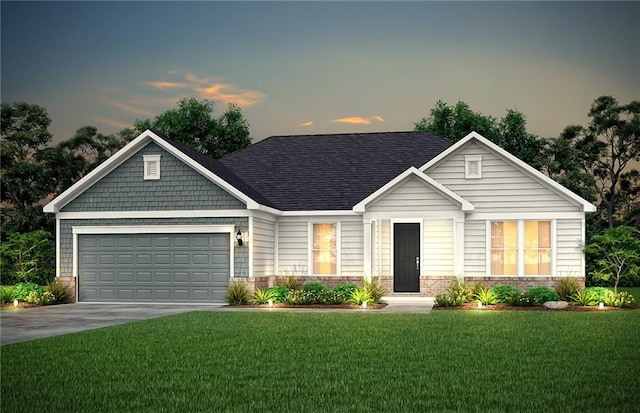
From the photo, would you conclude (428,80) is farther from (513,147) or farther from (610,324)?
(610,324)

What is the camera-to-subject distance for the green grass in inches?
370

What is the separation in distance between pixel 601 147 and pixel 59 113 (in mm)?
31924

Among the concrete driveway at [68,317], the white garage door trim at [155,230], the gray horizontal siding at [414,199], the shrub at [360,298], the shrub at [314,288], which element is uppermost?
the gray horizontal siding at [414,199]

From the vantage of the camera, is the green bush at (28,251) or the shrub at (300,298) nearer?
the shrub at (300,298)

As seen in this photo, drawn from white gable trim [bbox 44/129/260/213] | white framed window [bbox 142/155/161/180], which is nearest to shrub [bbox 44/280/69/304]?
white gable trim [bbox 44/129/260/213]

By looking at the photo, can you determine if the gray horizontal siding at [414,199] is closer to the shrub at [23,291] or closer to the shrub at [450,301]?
the shrub at [450,301]

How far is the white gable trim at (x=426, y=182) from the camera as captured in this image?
26.7 metres

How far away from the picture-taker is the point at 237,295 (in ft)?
84.5

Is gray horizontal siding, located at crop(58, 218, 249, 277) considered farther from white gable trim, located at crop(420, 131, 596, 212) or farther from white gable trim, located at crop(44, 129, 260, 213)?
white gable trim, located at crop(420, 131, 596, 212)

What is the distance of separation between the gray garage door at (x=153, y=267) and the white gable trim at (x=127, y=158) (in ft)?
4.76

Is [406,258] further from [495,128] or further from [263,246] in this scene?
[495,128]

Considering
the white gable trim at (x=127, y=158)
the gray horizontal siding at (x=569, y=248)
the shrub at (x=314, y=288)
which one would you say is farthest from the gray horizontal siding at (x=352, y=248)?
the gray horizontal siding at (x=569, y=248)

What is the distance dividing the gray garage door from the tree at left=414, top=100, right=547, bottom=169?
952 inches

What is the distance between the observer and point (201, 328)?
17.6m
